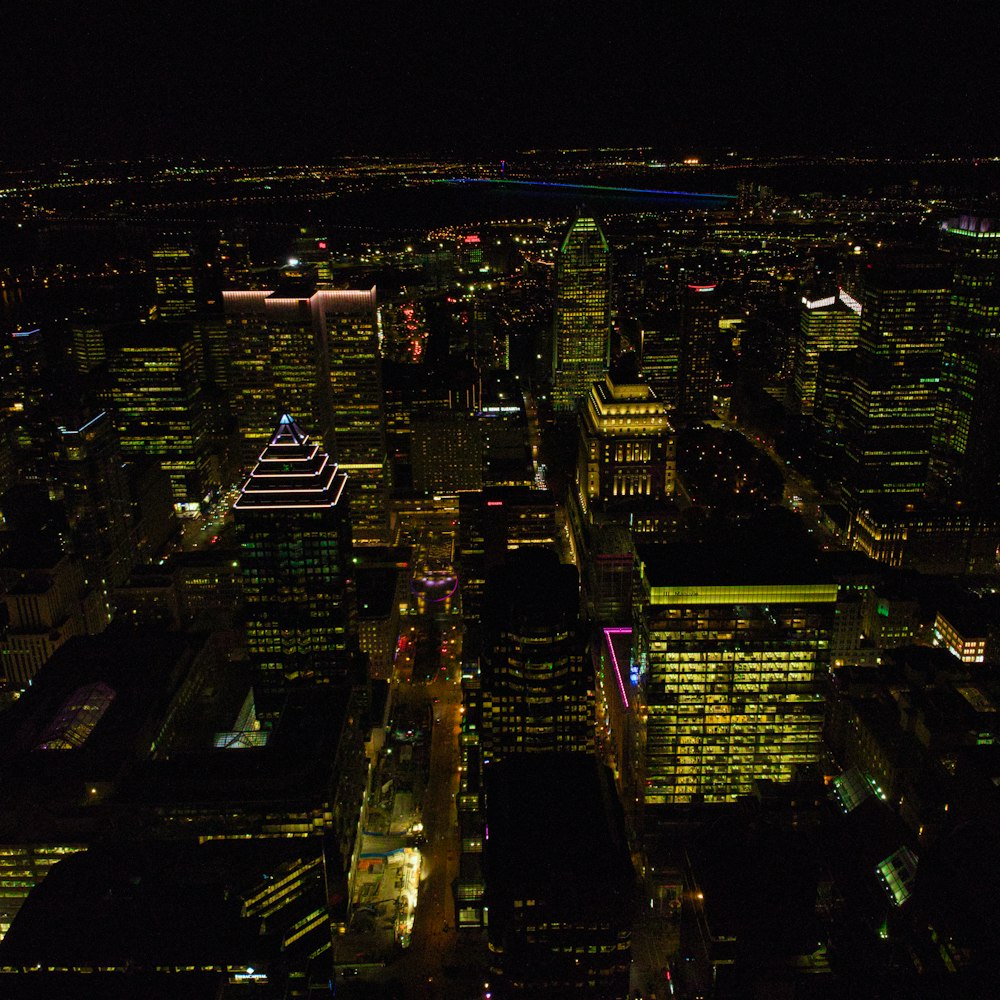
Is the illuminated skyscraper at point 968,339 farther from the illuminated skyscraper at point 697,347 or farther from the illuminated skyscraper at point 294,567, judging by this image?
the illuminated skyscraper at point 294,567

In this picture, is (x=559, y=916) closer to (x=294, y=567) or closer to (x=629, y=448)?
(x=294, y=567)

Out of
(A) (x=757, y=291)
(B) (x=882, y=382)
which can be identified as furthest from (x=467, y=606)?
(A) (x=757, y=291)

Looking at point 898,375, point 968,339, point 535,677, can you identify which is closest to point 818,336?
point 968,339

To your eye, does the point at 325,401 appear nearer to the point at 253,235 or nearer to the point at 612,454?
the point at 612,454

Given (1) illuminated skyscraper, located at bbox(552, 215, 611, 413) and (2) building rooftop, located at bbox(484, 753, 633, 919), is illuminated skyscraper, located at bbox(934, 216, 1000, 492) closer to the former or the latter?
(1) illuminated skyscraper, located at bbox(552, 215, 611, 413)

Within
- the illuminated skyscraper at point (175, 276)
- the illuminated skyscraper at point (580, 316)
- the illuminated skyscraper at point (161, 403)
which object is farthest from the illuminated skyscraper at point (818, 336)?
the illuminated skyscraper at point (175, 276)
